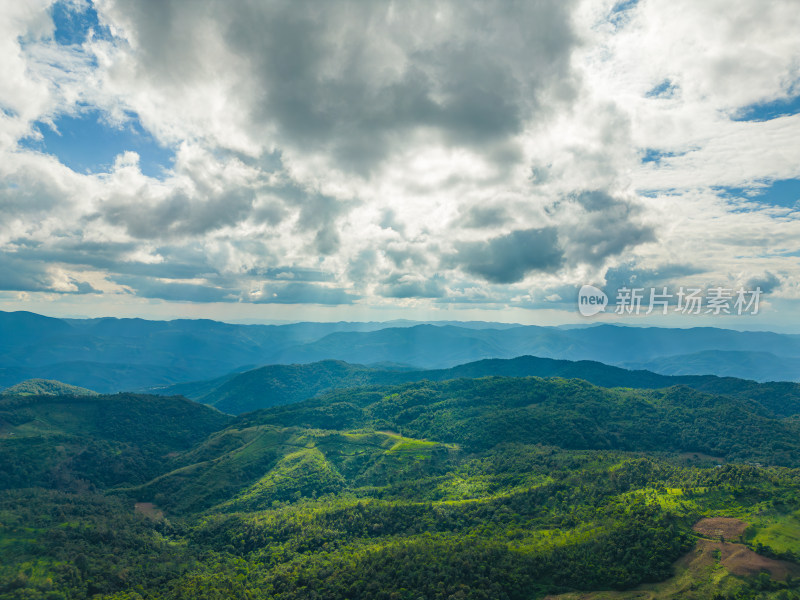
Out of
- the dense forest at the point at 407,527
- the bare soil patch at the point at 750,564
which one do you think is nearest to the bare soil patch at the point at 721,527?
the dense forest at the point at 407,527

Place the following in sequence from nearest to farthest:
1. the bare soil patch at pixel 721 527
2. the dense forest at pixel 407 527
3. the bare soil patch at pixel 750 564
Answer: the bare soil patch at pixel 750 564, the dense forest at pixel 407 527, the bare soil patch at pixel 721 527

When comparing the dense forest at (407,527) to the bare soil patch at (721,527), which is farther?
the bare soil patch at (721,527)

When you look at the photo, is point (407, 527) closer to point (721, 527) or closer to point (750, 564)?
point (721, 527)

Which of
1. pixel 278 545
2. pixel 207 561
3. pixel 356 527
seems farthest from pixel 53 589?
pixel 356 527

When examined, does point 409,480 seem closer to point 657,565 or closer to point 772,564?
point 657,565

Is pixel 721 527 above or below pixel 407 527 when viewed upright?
above

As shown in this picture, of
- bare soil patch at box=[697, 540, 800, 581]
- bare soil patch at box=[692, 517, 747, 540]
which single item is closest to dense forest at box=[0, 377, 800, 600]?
bare soil patch at box=[697, 540, 800, 581]

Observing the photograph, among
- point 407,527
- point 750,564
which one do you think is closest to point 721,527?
point 750,564

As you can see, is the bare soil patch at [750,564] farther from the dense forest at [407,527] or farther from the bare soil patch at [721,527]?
the bare soil patch at [721,527]
